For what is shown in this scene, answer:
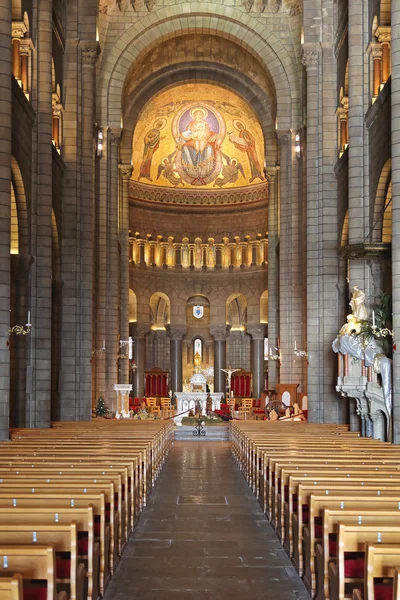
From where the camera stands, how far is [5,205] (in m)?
18.6

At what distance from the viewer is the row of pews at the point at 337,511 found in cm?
640

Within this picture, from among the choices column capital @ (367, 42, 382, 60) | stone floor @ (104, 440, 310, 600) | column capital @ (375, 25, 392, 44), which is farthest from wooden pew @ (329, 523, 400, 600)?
→ column capital @ (367, 42, 382, 60)

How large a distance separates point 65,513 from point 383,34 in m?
19.6

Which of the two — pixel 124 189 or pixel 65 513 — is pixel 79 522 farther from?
pixel 124 189

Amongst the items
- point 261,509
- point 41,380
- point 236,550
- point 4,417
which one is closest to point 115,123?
point 41,380

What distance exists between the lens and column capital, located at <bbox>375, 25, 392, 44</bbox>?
22688 mm

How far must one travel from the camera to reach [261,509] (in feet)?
47.0

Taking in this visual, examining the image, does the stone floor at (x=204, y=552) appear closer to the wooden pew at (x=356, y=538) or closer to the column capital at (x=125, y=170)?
the wooden pew at (x=356, y=538)

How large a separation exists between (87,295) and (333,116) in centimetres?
1152

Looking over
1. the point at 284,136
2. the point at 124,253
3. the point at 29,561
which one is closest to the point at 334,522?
the point at 29,561

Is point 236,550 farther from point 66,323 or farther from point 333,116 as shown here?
point 333,116

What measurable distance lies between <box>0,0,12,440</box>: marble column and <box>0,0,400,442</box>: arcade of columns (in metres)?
0.03

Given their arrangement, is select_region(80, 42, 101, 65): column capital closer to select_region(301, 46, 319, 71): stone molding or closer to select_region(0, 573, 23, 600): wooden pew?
select_region(301, 46, 319, 71): stone molding

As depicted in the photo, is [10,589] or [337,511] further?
[337,511]
